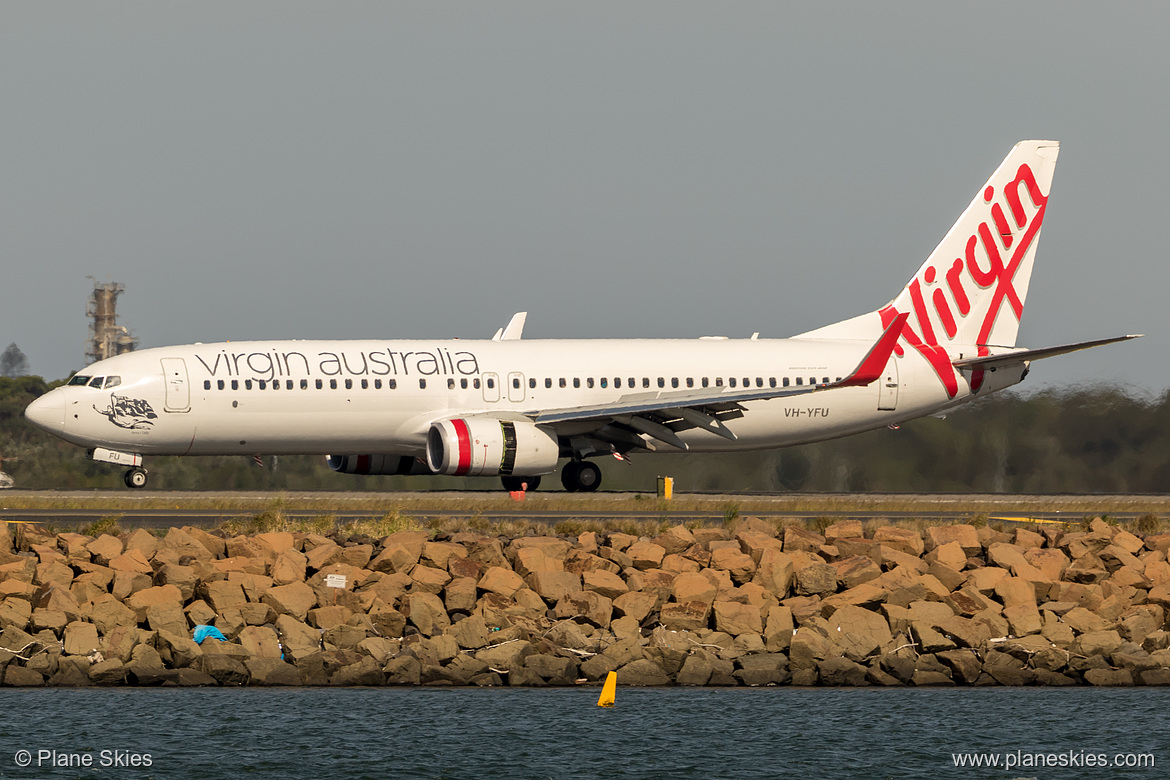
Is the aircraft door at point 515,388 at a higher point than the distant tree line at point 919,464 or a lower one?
higher

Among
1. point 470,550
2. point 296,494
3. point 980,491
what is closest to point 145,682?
point 470,550

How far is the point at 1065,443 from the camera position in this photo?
1592 inches

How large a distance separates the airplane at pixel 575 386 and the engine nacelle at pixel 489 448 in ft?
0.14

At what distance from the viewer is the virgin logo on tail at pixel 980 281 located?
4050 centimetres

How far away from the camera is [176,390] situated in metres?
34.3

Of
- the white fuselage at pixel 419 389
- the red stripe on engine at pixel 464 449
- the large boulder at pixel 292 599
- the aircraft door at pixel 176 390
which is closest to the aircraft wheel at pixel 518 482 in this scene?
the white fuselage at pixel 419 389

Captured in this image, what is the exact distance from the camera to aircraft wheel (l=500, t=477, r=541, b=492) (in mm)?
37250

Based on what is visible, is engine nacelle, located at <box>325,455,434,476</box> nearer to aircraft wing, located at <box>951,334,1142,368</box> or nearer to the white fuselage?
the white fuselage

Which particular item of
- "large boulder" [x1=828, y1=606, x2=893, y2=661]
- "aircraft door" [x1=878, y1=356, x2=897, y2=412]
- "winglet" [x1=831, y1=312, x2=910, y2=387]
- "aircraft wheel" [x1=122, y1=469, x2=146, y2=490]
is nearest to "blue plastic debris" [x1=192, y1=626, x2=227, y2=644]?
"large boulder" [x1=828, y1=606, x2=893, y2=661]

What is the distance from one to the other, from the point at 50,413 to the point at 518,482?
10821mm

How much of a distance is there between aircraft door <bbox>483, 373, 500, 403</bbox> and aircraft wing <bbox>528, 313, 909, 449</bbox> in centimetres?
105

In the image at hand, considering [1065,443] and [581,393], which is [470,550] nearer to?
[581,393]

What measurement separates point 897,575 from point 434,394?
55.1 ft

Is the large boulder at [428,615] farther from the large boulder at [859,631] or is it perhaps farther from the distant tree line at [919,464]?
the distant tree line at [919,464]
